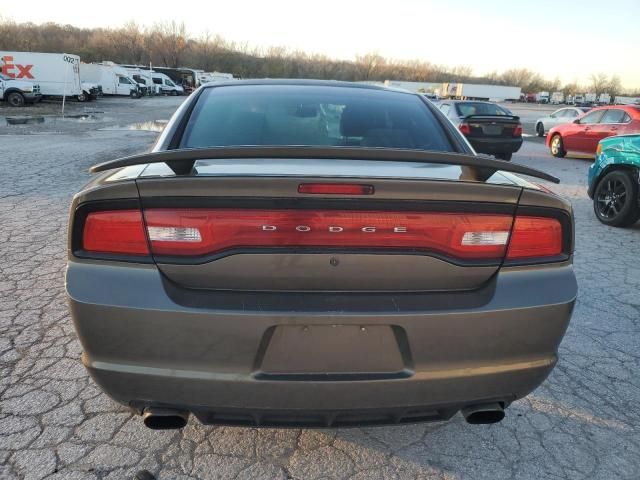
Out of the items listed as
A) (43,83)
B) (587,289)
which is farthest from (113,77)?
(587,289)

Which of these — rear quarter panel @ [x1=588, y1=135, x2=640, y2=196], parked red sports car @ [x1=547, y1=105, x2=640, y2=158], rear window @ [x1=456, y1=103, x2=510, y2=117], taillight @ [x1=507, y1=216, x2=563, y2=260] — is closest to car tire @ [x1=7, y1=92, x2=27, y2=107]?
rear window @ [x1=456, y1=103, x2=510, y2=117]

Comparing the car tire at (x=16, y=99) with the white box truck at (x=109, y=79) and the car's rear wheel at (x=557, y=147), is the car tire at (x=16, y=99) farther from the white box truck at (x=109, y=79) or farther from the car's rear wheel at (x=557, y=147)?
the car's rear wheel at (x=557, y=147)

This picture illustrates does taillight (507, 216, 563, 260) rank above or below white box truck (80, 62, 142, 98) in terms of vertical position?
below

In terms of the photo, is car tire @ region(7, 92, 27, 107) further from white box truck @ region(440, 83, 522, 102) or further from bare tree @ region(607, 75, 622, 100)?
bare tree @ region(607, 75, 622, 100)

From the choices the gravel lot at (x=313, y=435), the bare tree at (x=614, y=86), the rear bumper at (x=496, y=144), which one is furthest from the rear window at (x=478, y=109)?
the bare tree at (x=614, y=86)

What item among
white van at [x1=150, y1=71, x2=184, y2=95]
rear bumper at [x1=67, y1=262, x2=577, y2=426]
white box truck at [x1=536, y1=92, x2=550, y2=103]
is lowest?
rear bumper at [x1=67, y1=262, x2=577, y2=426]

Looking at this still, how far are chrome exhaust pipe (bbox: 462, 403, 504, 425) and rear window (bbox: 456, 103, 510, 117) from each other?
11.1 metres

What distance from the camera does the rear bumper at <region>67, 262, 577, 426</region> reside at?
59.5 inches

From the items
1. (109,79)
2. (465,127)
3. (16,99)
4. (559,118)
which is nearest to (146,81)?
(109,79)

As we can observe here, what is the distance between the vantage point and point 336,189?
1519mm

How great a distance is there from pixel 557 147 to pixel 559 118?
236 inches

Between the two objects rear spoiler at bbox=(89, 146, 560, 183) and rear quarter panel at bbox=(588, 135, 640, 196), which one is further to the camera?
rear quarter panel at bbox=(588, 135, 640, 196)

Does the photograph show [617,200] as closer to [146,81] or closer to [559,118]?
[559,118]

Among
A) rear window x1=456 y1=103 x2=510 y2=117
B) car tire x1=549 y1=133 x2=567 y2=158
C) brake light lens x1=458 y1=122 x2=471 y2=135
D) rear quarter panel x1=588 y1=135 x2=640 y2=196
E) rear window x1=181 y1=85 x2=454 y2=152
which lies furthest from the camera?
car tire x1=549 y1=133 x2=567 y2=158
